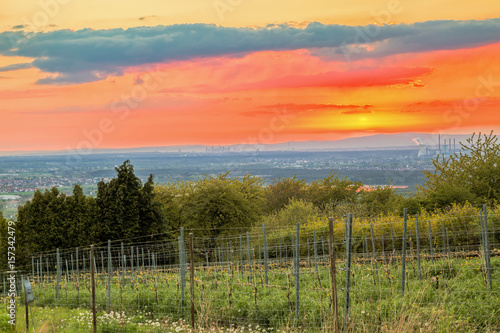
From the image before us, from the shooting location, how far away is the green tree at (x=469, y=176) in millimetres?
31250

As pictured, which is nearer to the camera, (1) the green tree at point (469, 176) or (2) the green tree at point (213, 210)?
(1) the green tree at point (469, 176)

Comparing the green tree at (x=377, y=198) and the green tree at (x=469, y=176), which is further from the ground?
the green tree at (x=469, y=176)

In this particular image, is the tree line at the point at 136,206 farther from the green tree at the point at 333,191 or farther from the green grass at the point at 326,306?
the green grass at the point at 326,306

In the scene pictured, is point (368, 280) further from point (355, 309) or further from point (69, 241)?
point (69, 241)

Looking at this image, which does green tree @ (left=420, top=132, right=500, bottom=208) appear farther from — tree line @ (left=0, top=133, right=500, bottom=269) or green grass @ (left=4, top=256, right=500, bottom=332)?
green grass @ (left=4, top=256, right=500, bottom=332)

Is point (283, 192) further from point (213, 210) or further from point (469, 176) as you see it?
point (469, 176)

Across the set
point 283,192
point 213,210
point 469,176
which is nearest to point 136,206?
point 213,210

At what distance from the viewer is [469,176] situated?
35.2 meters

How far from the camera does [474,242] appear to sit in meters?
20.0

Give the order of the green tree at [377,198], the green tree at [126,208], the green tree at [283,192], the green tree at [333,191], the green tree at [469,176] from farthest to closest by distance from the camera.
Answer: the green tree at [283,192], the green tree at [333,191], the green tree at [377,198], the green tree at [126,208], the green tree at [469,176]

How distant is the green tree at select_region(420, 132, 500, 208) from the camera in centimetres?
3125

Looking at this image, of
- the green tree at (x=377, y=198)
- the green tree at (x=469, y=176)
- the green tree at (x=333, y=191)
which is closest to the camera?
the green tree at (x=469, y=176)

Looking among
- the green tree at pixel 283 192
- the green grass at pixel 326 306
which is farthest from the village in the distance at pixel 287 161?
the green grass at pixel 326 306

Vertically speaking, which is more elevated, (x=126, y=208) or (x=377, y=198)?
(x=126, y=208)
